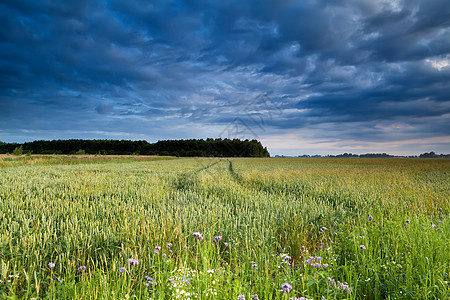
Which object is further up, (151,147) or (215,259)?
(151,147)

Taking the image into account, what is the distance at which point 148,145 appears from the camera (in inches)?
4338

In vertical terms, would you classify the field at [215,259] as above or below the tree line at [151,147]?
below

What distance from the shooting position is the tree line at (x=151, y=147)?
94750 mm

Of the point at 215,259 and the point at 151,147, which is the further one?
the point at 151,147

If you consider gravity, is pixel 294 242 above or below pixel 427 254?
below

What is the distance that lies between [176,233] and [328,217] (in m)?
3.96

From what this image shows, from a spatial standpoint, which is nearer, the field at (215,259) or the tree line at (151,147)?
the field at (215,259)

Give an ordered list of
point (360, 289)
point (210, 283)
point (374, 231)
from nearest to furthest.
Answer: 1. point (210, 283)
2. point (360, 289)
3. point (374, 231)

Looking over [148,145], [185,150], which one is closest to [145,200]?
[185,150]

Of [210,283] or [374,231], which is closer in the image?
[210,283]

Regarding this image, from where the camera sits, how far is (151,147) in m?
109

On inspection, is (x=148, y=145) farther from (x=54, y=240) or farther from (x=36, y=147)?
(x=54, y=240)

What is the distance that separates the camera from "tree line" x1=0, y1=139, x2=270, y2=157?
311 feet

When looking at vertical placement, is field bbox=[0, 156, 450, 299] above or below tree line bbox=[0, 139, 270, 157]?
below
